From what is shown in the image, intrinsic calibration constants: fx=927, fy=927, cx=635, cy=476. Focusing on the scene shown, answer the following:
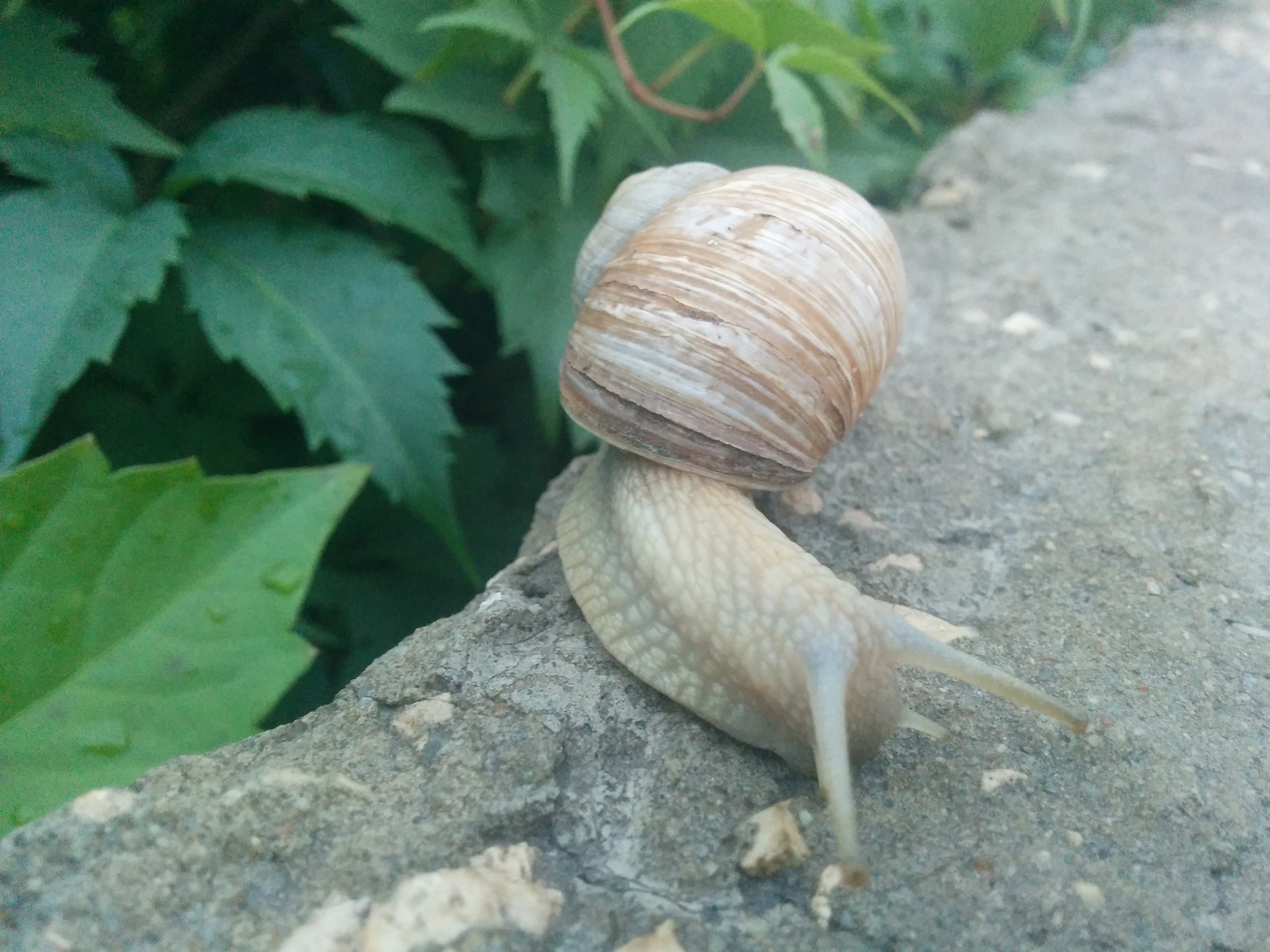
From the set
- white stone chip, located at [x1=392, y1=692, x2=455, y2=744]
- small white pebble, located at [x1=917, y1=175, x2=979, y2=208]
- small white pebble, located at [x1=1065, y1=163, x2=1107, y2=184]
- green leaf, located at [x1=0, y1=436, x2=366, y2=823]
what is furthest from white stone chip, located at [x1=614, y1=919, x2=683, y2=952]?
small white pebble, located at [x1=1065, y1=163, x2=1107, y2=184]

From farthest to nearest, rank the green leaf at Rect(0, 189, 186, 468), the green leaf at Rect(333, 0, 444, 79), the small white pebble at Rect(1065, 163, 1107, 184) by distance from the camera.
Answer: the small white pebble at Rect(1065, 163, 1107, 184)
the green leaf at Rect(333, 0, 444, 79)
the green leaf at Rect(0, 189, 186, 468)

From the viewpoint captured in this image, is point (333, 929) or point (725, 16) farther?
point (725, 16)

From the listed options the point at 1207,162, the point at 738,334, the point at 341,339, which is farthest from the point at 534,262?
the point at 1207,162

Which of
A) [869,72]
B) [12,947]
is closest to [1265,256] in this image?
[869,72]

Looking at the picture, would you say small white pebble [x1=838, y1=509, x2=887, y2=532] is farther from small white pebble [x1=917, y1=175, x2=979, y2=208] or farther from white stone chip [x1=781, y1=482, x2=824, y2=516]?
small white pebble [x1=917, y1=175, x2=979, y2=208]

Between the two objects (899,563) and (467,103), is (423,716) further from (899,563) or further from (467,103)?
(467,103)

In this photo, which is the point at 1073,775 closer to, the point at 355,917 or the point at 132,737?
the point at 355,917

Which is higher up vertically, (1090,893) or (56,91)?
(56,91)

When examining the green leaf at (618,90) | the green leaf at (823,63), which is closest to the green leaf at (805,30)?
the green leaf at (823,63)

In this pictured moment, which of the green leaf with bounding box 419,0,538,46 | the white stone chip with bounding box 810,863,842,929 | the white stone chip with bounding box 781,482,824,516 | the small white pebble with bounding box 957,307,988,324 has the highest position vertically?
the green leaf with bounding box 419,0,538,46
